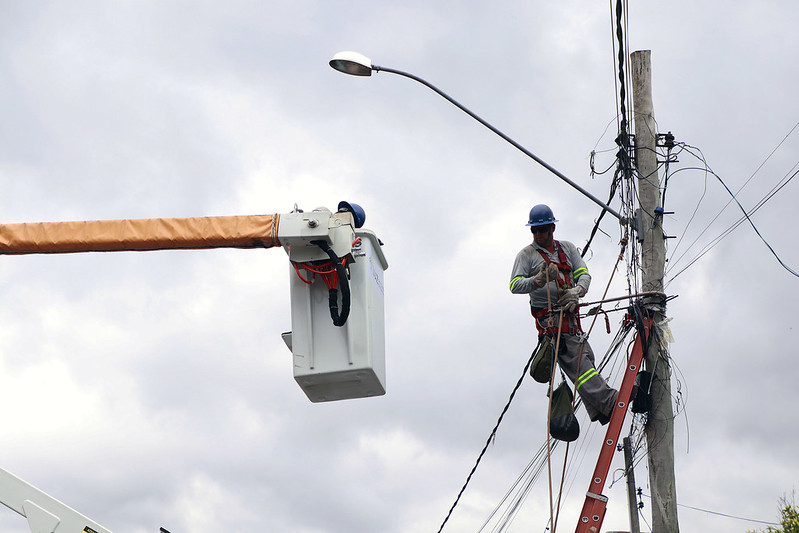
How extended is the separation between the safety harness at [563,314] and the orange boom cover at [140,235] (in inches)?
116

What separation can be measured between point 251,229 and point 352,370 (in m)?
1.06

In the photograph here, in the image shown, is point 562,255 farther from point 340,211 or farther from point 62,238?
point 62,238

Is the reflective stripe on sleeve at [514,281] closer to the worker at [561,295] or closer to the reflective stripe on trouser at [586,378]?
the worker at [561,295]

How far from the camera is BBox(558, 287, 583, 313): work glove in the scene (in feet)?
27.6

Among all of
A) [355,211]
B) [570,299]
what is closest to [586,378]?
[570,299]

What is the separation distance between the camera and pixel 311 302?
20.6ft

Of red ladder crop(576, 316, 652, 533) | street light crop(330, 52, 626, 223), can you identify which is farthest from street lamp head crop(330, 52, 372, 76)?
red ladder crop(576, 316, 652, 533)

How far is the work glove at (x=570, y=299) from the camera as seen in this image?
8.42 meters

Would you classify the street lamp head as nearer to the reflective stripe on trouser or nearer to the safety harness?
the safety harness

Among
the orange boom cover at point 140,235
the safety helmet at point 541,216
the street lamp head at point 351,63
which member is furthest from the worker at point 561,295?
the orange boom cover at point 140,235

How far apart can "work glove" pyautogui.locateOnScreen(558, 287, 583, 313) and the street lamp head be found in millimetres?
2344

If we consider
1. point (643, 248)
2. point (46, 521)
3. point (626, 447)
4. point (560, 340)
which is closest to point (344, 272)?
point (46, 521)

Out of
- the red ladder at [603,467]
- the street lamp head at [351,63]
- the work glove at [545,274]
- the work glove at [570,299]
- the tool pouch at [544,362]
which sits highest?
the street lamp head at [351,63]

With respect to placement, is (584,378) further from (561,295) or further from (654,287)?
(654,287)
